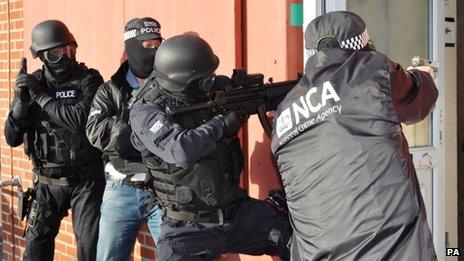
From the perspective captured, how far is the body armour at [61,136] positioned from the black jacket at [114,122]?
0.44 metres

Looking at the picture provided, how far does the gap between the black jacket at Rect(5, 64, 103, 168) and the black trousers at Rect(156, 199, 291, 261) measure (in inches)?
49.0

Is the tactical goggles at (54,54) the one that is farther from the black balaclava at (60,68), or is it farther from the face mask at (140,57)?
the face mask at (140,57)

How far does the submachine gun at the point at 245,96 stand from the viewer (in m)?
3.38

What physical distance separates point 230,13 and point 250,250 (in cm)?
134

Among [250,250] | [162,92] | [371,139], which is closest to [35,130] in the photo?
[162,92]

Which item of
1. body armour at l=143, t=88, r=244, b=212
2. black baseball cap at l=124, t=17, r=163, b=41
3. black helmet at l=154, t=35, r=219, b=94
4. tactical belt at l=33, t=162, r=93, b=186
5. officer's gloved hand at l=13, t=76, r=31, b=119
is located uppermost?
black baseball cap at l=124, t=17, r=163, b=41

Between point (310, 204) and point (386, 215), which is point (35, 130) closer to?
point (310, 204)

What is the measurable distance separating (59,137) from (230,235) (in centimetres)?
164

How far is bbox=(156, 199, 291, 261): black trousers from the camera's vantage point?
3.37 meters

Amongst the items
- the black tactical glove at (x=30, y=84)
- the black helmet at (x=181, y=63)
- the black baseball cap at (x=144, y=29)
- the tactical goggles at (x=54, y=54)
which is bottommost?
the black tactical glove at (x=30, y=84)

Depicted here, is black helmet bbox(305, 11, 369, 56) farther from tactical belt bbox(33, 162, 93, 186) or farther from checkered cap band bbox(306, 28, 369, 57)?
tactical belt bbox(33, 162, 93, 186)

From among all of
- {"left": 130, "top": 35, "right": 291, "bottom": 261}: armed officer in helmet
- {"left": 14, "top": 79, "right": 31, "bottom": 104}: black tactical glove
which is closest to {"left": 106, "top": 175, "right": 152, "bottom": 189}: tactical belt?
{"left": 130, "top": 35, "right": 291, "bottom": 261}: armed officer in helmet

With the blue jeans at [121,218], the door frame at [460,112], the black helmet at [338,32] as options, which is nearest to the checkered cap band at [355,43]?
the black helmet at [338,32]

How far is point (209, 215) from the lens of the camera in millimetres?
3422
